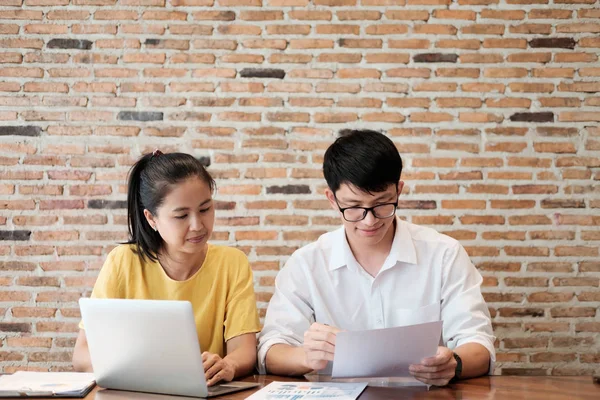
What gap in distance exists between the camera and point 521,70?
10.4 feet

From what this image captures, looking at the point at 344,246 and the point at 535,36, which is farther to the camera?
the point at 535,36

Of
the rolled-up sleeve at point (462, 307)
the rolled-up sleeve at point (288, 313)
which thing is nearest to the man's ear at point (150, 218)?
the rolled-up sleeve at point (288, 313)

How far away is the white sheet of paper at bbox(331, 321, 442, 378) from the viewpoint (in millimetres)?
1567

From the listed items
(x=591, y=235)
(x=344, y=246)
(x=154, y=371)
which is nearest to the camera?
(x=154, y=371)

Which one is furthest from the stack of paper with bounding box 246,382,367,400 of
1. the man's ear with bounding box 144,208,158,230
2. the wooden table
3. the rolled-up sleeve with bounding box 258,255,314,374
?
the man's ear with bounding box 144,208,158,230

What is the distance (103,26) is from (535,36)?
209 centimetres

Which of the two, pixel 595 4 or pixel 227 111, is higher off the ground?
pixel 595 4

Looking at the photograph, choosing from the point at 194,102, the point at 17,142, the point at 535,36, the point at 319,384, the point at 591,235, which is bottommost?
the point at 319,384

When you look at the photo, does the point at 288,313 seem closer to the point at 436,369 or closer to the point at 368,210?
the point at 368,210

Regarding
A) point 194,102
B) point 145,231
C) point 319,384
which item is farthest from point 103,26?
point 319,384

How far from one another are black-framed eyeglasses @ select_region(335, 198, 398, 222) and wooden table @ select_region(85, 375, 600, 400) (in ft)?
1.72

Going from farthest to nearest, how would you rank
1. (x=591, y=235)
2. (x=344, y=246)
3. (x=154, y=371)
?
1. (x=591, y=235)
2. (x=344, y=246)
3. (x=154, y=371)

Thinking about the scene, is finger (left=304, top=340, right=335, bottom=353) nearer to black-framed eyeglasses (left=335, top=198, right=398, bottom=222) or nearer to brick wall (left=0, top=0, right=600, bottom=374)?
black-framed eyeglasses (left=335, top=198, right=398, bottom=222)

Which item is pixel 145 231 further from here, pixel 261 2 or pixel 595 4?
pixel 595 4
